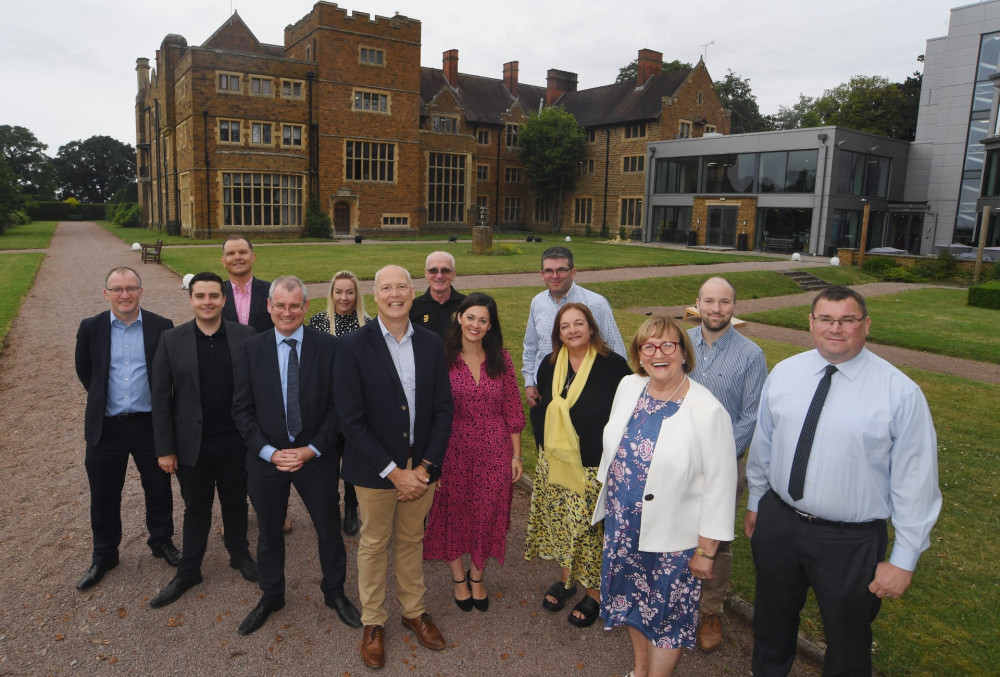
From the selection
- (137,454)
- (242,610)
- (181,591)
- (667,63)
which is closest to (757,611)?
(242,610)

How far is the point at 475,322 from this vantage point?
4.01 m

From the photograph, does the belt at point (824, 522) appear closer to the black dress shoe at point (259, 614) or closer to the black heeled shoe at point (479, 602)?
the black heeled shoe at point (479, 602)

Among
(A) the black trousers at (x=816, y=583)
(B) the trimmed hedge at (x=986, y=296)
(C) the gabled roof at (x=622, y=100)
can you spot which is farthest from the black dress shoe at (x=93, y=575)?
(C) the gabled roof at (x=622, y=100)

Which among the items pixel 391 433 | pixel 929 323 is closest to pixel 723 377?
pixel 391 433

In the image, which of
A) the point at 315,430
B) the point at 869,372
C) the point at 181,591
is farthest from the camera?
the point at 181,591

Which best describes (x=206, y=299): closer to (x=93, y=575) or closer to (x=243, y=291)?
(x=243, y=291)

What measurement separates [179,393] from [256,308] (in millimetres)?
1219

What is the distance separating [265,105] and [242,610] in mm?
34993

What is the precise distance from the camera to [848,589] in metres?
2.88

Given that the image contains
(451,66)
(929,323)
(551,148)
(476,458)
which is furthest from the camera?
(451,66)

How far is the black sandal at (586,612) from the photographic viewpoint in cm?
402

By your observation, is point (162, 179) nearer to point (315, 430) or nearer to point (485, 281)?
point (485, 281)

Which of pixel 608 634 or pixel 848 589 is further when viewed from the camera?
pixel 608 634

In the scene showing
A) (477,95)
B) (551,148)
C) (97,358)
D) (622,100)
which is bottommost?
(97,358)
